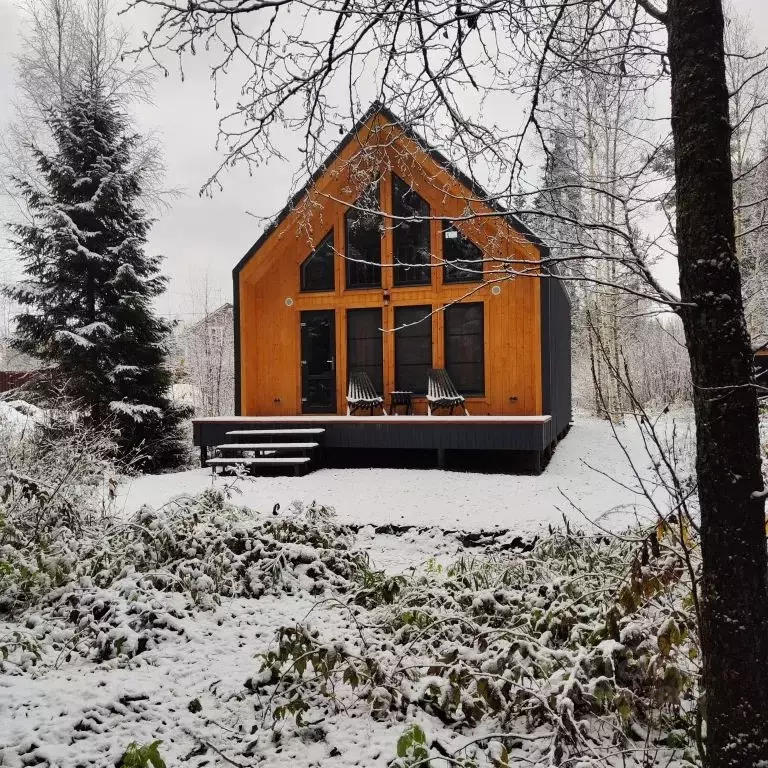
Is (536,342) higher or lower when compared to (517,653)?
higher

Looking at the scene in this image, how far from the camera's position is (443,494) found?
6645mm

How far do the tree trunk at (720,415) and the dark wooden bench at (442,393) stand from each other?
24.4 ft

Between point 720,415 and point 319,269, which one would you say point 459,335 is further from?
point 720,415

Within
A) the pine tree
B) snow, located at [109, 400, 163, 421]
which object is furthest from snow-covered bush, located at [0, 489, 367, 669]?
the pine tree

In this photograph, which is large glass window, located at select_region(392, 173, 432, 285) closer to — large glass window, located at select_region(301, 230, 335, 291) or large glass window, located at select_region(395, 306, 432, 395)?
large glass window, located at select_region(395, 306, 432, 395)

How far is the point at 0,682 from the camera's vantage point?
7.50 feet

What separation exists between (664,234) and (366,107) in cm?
195

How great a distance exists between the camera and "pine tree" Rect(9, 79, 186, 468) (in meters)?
10.3

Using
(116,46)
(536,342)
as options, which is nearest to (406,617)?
(536,342)

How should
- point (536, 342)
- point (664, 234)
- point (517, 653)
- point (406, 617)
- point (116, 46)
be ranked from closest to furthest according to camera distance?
point (664, 234)
point (517, 653)
point (406, 617)
point (536, 342)
point (116, 46)

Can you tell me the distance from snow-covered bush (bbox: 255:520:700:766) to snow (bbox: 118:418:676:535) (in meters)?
2.32

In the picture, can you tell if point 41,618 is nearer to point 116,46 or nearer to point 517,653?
point 517,653

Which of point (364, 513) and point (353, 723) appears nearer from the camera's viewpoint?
point (353, 723)

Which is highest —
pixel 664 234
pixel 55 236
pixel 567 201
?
pixel 55 236
